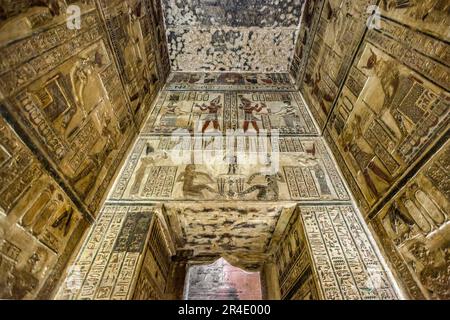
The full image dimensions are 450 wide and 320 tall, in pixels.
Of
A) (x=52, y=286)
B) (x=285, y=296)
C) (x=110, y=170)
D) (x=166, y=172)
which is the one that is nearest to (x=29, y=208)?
(x=52, y=286)

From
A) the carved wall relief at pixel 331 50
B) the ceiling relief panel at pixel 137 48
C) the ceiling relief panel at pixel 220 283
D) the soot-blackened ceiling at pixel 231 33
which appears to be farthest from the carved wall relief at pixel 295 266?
the soot-blackened ceiling at pixel 231 33

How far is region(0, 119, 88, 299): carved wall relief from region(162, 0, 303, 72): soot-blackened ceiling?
347cm

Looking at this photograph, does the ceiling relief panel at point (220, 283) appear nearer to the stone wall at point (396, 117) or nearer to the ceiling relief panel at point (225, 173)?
the ceiling relief panel at point (225, 173)

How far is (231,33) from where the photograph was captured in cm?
418

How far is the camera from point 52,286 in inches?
65.4

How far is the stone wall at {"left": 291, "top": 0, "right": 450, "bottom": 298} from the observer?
1.62 meters

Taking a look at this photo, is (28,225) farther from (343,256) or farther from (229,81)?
(229,81)

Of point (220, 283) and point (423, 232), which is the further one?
point (220, 283)

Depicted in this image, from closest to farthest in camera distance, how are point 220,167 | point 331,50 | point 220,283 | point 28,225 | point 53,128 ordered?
point 28,225 < point 53,128 < point 220,167 < point 220,283 < point 331,50

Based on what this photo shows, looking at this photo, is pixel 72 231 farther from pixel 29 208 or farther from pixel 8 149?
pixel 8 149

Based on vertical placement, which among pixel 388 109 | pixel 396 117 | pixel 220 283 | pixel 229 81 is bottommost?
pixel 220 283

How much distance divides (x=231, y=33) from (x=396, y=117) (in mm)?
3177

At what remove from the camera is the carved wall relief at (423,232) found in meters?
1.52

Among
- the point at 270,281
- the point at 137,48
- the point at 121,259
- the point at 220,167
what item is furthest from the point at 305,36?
the point at 121,259
